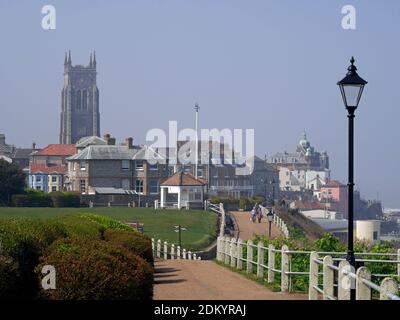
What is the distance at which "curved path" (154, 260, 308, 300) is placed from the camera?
62.6 feet

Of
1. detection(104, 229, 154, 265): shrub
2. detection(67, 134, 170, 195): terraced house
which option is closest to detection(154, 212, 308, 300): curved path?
detection(104, 229, 154, 265): shrub

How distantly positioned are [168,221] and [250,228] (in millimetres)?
5386

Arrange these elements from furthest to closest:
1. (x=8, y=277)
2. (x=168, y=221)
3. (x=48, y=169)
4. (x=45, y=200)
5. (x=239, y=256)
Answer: (x=48, y=169) → (x=45, y=200) → (x=168, y=221) → (x=239, y=256) → (x=8, y=277)

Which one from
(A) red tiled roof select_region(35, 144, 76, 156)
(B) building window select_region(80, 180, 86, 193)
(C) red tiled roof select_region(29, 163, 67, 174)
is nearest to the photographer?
(B) building window select_region(80, 180, 86, 193)

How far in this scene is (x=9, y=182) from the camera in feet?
268

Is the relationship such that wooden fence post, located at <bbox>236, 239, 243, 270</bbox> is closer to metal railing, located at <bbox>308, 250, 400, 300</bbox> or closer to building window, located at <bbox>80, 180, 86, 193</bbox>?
metal railing, located at <bbox>308, 250, 400, 300</bbox>

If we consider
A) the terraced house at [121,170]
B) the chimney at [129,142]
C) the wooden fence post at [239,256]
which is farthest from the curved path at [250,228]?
the chimney at [129,142]

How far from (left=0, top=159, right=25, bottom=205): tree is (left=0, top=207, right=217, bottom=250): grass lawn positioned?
52.4 ft

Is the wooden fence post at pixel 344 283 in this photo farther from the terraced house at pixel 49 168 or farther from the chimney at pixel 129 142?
the terraced house at pixel 49 168

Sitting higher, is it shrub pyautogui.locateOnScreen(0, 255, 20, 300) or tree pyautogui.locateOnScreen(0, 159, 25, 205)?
tree pyautogui.locateOnScreen(0, 159, 25, 205)

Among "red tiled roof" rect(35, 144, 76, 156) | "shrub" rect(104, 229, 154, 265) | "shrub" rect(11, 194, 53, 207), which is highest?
"red tiled roof" rect(35, 144, 76, 156)

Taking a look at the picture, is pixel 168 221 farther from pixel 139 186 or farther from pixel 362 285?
pixel 362 285

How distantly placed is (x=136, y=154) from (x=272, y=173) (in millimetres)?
76617

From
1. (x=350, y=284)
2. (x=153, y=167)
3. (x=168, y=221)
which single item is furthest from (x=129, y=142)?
(x=350, y=284)
